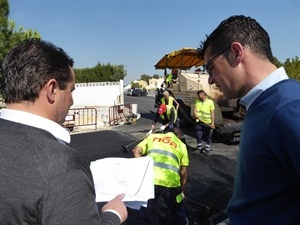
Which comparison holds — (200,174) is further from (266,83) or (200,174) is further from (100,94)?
(100,94)

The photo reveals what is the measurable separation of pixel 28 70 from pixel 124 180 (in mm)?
1276

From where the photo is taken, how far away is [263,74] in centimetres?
140

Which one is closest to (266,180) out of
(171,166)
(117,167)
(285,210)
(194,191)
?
(285,210)

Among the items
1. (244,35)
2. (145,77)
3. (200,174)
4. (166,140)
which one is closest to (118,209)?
(244,35)

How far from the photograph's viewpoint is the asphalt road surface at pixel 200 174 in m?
4.33

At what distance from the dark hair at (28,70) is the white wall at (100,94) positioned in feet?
75.8

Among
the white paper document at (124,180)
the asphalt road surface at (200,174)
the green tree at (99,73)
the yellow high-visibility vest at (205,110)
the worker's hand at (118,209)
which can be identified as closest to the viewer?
the worker's hand at (118,209)

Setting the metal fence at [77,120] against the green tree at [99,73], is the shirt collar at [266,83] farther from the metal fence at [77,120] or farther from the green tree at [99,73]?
the green tree at [99,73]

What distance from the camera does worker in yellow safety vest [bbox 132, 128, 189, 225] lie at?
3.47 m

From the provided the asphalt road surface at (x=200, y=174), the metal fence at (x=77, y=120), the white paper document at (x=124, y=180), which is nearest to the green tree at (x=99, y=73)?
the metal fence at (x=77, y=120)

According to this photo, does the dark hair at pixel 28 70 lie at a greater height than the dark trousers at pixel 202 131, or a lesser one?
greater

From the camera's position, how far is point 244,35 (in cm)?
145

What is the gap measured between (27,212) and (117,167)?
1.35 metres

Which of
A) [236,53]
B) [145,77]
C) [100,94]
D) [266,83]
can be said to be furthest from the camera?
[145,77]
